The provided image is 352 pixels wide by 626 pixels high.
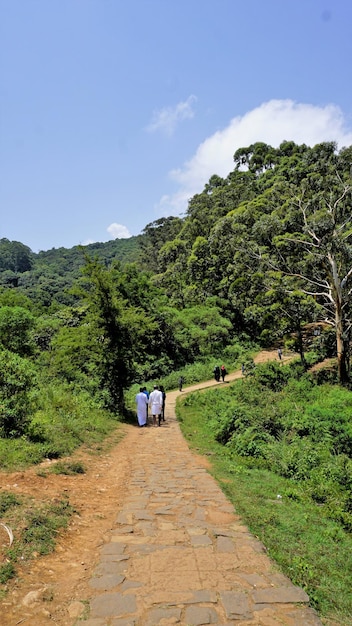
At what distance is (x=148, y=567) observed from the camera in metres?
4.16

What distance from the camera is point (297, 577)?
4.01 m

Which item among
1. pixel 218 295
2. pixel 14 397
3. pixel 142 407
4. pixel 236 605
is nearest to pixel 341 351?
pixel 142 407

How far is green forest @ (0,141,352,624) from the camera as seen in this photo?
344 inches

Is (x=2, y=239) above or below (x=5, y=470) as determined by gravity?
above

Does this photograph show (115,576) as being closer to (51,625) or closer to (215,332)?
(51,625)

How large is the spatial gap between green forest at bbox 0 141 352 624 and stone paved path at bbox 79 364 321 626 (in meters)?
0.42

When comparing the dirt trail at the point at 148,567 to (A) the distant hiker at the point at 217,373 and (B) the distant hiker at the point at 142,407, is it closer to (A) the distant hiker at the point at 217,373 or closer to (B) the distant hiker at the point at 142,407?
(B) the distant hiker at the point at 142,407

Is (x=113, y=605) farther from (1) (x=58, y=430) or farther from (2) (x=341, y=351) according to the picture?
(2) (x=341, y=351)

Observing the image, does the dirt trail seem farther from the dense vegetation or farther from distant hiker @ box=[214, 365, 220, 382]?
distant hiker @ box=[214, 365, 220, 382]

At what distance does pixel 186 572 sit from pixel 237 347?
32.3 meters

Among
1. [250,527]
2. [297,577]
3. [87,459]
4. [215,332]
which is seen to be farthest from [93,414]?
[215,332]

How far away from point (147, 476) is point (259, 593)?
14.2ft

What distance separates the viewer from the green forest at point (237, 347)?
8.73m

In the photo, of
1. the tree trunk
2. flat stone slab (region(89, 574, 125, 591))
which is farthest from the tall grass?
the tree trunk
